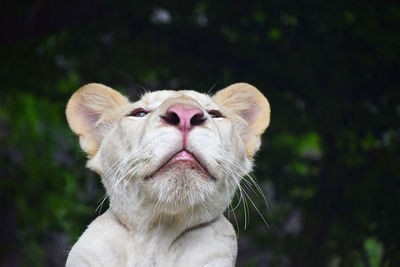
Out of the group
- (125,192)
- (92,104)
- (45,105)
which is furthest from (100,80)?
(125,192)

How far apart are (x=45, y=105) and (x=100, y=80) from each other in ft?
4.02

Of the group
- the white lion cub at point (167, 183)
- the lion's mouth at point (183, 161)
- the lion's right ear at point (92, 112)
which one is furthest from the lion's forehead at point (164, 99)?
the lion's mouth at point (183, 161)

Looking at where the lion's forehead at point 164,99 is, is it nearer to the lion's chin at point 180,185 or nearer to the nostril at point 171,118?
the nostril at point 171,118

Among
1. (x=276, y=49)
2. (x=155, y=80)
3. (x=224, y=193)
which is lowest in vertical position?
(x=155, y=80)

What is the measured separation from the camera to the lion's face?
3.09m

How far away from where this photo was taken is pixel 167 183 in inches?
122

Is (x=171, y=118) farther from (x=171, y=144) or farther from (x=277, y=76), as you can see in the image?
(x=277, y=76)

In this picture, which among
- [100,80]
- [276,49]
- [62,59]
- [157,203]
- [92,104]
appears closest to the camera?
[157,203]

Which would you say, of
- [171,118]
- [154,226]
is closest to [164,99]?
[171,118]

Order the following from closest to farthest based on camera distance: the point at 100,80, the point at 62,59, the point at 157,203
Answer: the point at 157,203, the point at 100,80, the point at 62,59

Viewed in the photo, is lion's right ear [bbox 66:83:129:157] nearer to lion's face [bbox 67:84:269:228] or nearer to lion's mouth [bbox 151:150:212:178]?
lion's face [bbox 67:84:269:228]

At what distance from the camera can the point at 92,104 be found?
390 centimetres

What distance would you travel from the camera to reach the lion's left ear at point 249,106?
395 centimetres

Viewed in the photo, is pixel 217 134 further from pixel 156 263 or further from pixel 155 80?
pixel 155 80
